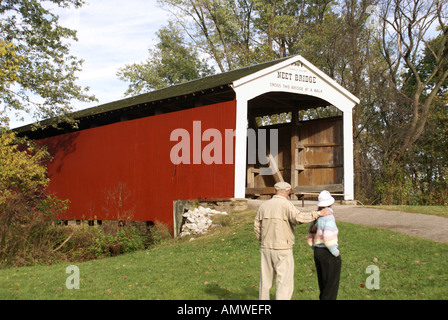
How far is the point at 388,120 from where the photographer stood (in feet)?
97.1

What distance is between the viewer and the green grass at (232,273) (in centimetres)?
762

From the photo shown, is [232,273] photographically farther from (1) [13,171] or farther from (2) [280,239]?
(1) [13,171]

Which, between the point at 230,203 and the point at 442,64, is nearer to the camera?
the point at 230,203

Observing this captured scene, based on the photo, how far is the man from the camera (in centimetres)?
614

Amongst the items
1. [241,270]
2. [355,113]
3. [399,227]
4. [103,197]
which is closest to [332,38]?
[355,113]

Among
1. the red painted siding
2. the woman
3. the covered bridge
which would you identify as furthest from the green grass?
the red painted siding

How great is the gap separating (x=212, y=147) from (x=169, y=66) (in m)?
22.8

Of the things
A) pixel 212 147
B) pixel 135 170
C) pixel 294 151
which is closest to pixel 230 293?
pixel 212 147

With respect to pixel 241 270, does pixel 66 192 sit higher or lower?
higher

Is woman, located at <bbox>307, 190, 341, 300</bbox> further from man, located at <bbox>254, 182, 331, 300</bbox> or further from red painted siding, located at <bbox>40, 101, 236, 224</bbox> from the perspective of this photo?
red painted siding, located at <bbox>40, 101, 236, 224</bbox>

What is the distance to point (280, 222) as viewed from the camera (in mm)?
6219
